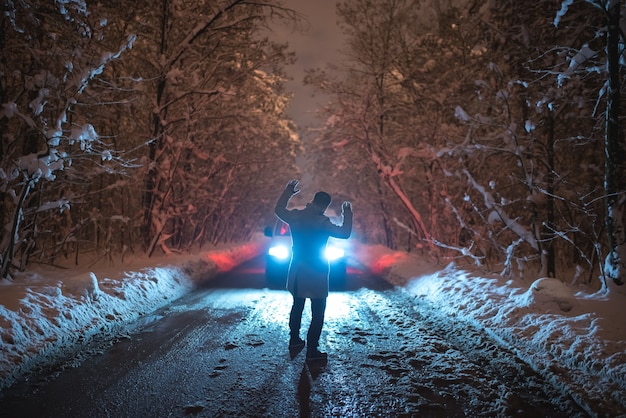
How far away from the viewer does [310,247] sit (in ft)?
16.8

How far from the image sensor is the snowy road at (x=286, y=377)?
3402 mm

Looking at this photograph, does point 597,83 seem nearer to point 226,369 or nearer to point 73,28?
point 226,369

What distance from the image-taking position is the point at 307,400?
11.6ft

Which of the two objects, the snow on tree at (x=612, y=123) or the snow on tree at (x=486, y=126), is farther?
the snow on tree at (x=486, y=126)

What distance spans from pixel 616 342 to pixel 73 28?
32.4 feet

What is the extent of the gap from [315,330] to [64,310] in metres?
3.62

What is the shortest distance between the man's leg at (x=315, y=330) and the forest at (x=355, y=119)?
13.5ft

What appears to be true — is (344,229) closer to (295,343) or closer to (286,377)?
(295,343)

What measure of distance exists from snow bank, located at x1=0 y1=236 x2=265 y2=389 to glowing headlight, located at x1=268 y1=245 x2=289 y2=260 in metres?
2.72

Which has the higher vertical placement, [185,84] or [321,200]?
[185,84]

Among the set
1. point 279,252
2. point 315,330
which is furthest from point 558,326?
point 279,252

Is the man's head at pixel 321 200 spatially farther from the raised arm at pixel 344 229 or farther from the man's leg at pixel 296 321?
the man's leg at pixel 296 321

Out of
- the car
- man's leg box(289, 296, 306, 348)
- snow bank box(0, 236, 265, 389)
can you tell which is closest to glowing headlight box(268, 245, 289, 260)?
the car

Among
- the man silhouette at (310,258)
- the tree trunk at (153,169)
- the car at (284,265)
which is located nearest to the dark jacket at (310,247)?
the man silhouette at (310,258)
